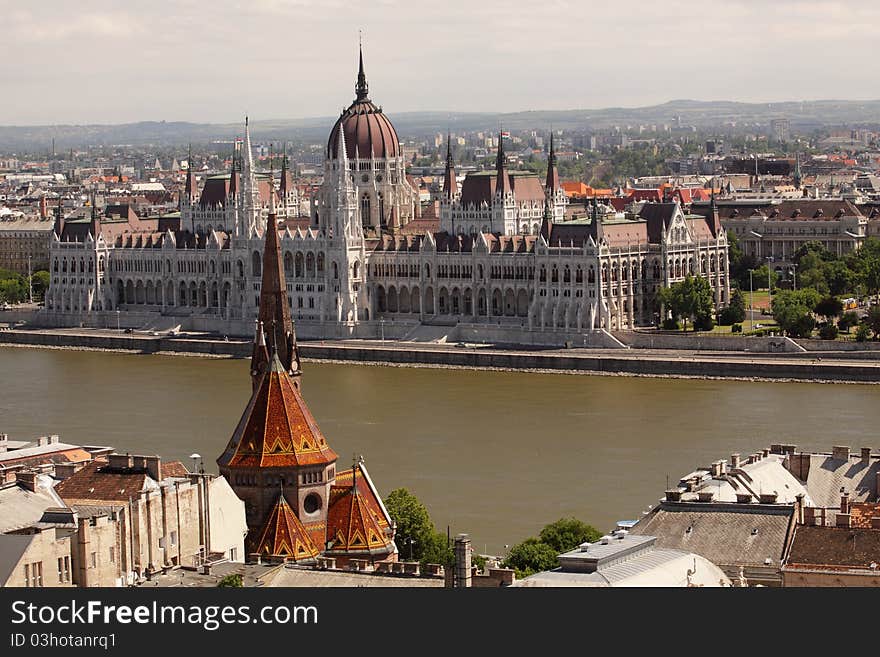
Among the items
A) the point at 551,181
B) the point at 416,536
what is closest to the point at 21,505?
the point at 416,536

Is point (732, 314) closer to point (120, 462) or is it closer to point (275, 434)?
point (275, 434)

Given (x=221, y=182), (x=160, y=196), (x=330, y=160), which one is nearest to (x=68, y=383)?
(x=330, y=160)

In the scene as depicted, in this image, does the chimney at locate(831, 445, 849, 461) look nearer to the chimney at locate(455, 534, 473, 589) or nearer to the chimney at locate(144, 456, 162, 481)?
the chimney at locate(144, 456, 162, 481)

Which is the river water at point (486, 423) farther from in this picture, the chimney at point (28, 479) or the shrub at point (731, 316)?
the shrub at point (731, 316)
